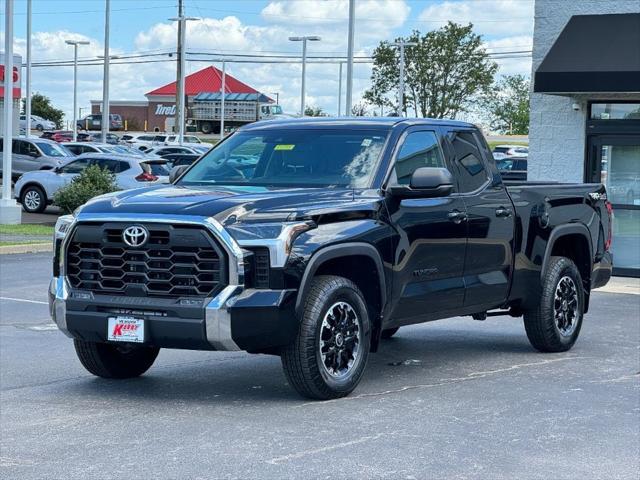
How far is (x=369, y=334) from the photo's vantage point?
8.73 metres

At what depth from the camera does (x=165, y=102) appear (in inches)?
5620

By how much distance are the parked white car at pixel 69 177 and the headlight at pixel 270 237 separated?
23.3 meters

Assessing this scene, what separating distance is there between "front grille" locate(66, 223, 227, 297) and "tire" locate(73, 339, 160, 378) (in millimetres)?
742

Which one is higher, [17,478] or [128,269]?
[128,269]

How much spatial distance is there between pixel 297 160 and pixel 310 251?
1.44 m

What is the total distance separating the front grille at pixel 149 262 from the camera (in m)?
7.96

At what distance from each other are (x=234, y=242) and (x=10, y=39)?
20187mm

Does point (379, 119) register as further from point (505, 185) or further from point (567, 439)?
point (567, 439)

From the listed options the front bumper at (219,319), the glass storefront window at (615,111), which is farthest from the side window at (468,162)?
the glass storefront window at (615,111)

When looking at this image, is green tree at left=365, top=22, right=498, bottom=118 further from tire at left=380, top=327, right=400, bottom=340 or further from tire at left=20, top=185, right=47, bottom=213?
tire at left=380, top=327, right=400, bottom=340

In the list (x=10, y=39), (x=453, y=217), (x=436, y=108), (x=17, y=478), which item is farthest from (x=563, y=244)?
(x=436, y=108)

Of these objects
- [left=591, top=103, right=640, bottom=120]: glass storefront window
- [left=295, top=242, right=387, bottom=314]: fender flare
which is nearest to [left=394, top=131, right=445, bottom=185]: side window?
[left=295, top=242, right=387, bottom=314]: fender flare

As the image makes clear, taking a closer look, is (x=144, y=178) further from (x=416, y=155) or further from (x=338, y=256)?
(x=338, y=256)

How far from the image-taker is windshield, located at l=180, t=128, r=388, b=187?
Result: 919 centimetres
